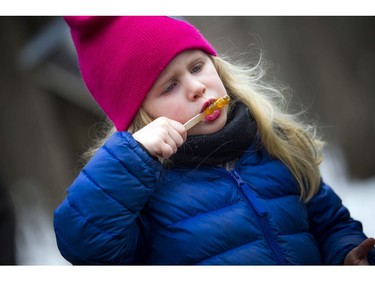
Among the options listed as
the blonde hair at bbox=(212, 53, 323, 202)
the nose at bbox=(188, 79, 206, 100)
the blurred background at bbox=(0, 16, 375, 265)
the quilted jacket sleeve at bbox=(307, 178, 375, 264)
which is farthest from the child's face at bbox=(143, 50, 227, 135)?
the blurred background at bbox=(0, 16, 375, 265)

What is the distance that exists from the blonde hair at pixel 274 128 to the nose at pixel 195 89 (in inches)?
3.8

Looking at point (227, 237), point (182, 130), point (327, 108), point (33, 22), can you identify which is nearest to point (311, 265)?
point (227, 237)

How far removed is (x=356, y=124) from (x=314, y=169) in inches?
78.4

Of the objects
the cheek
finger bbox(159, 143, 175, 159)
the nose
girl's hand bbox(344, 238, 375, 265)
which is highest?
the nose

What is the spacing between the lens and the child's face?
0.91 metres

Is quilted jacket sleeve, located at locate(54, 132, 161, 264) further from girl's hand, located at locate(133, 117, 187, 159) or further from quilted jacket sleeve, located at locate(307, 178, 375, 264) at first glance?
quilted jacket sleeve, located at locate(307, 178, 375, 264)

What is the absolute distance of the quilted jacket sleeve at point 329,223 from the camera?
1.02 meters

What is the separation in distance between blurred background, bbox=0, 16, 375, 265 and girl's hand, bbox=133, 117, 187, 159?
1775 mm

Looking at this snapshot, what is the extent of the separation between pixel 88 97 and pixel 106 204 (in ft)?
7.95

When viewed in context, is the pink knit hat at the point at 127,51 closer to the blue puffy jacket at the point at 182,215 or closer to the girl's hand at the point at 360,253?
the blue puffy jacket at the point at 182,215

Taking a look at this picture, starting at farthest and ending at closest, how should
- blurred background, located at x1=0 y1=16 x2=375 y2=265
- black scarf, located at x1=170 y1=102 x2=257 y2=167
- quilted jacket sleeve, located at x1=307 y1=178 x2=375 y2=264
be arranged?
blurred background, located at x1=0 y1=16 x2=375 y2=265, quilted jacket sleeve, located at x1=307 y1=178 x2=375 y2=264, black scarf, located at x1=170 y1=102 x2=257 y2=167

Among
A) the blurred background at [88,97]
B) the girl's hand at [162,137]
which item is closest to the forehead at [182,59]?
the girl's hand at [162,137]

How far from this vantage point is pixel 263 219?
34.9 inches
